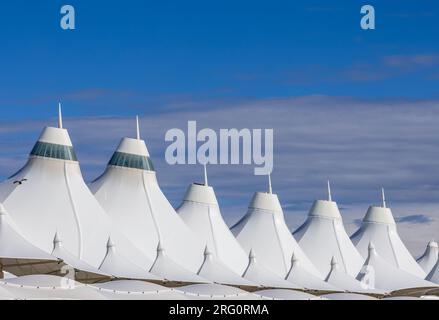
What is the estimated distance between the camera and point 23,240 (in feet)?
284

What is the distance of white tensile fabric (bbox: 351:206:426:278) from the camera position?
488ft

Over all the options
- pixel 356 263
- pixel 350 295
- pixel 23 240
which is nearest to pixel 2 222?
pixel 23 240

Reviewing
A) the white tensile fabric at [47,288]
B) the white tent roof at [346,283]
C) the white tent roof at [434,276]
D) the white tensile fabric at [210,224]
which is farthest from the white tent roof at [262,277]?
the white tent roof at [434,276]

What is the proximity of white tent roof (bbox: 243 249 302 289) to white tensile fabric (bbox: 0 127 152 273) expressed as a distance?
31.2 feet

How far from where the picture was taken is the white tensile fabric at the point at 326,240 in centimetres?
13762

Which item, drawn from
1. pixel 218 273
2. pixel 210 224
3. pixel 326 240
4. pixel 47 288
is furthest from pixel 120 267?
pixel 326 240

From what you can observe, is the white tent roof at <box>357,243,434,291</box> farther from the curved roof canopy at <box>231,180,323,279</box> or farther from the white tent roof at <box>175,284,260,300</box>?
the white tent roof at <box>175,284,260,300</box>

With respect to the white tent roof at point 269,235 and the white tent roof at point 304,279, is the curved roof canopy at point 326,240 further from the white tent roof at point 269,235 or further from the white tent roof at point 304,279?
the white tent roof at point 304,279

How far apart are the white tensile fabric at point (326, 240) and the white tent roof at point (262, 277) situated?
89.8 ft

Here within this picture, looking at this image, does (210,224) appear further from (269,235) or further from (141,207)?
(141,207)

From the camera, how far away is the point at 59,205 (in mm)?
101500

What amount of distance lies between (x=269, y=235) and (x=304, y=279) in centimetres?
1620

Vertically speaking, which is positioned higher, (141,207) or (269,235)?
(141,207)
